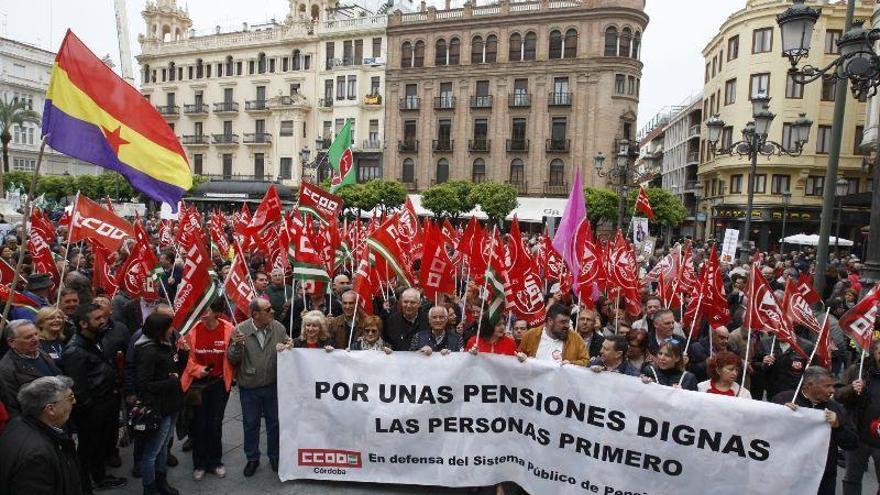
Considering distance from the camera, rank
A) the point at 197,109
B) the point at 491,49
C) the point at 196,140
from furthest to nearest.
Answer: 1. the point at 196,140
2. the point at 197,109
3. the point at 491,49

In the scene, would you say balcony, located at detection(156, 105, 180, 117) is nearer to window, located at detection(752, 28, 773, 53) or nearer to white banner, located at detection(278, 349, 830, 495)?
window, located at detection(752, 28, 773, 53)

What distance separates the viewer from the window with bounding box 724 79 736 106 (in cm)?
3866

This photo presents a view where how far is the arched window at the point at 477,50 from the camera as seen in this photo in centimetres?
4272

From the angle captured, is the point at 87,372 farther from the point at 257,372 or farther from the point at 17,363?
the point at 257,372

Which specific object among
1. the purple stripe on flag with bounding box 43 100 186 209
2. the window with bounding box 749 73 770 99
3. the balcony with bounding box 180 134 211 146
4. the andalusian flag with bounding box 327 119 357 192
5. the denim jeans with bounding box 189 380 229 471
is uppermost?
the window with bounding box 749 73 770 99

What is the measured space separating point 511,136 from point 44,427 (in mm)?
41081

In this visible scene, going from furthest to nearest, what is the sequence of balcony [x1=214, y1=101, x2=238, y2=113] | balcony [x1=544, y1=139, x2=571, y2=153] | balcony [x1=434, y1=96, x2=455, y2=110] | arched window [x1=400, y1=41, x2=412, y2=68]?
balcony [x1=214, y1=101, x2=238, y2=113]
arched window [x1=400, y1=41, x2=412, y2=68]
balcony [x1=434, y1=96, x2=455, y2=110]
balcony [x1=544, y1=139, x2=571, y2=153]

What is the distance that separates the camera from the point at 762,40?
3672 cm

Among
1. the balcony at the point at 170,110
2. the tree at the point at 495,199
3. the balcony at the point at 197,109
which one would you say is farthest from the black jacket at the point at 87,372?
the balcony at the point at 170,110

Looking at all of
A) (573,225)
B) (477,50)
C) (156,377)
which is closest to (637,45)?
(477,50)

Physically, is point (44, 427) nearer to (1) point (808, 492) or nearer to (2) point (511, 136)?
(1) point (808, 492)

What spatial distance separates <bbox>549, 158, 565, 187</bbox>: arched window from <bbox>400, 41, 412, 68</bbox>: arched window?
1384cm

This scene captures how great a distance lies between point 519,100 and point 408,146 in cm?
929

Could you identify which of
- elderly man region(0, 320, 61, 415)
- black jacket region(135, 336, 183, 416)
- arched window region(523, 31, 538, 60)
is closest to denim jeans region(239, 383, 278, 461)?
black jacket region(135, 336, 183, 416)
